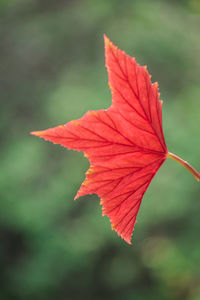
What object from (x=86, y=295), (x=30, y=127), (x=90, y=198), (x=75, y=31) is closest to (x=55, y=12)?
(x=75, y=31)

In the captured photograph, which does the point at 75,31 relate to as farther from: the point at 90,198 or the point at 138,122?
the point at 138,122

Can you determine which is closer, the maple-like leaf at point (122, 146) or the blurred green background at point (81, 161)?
the maple-like leaf at point (122, 146)

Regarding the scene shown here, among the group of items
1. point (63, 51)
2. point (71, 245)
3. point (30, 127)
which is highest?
point (63, 51)

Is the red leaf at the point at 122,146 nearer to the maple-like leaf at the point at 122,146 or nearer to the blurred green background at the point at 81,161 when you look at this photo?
the maple-like leaf at the point at 122,146

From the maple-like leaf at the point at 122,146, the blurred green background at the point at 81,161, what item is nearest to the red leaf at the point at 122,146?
→ the maple-like leaf at the point at 122,146

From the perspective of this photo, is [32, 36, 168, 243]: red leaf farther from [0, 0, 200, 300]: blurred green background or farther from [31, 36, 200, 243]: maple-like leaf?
[0, 0, 200, 300]: blurred green background

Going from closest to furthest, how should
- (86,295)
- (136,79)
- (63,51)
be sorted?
(136,79), (86,295), (63,51)

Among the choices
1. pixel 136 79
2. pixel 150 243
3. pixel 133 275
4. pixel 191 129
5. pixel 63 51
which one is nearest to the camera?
pixel 136 79
